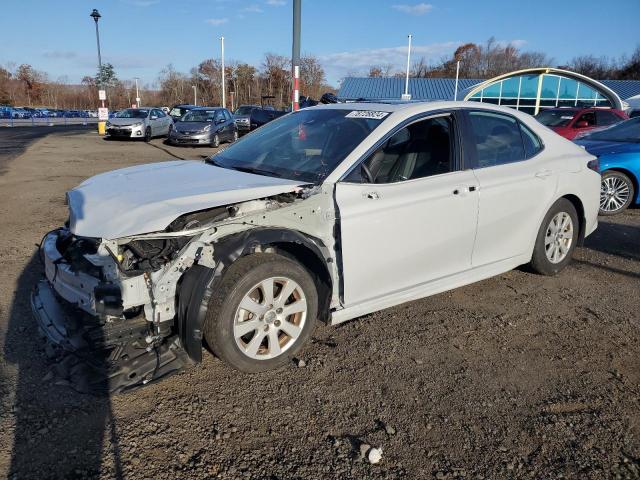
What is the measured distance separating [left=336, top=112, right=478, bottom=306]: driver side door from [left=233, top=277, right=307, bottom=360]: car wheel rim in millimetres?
380

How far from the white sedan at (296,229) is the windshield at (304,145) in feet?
0.06

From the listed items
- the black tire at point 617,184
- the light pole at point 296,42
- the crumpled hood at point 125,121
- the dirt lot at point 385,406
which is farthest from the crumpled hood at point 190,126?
the dirt lot at point 385,406

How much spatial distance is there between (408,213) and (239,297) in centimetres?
138

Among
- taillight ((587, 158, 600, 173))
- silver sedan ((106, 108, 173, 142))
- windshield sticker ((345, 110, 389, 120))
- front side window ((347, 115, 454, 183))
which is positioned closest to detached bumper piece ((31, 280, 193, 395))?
front side window ((347, 115, 454, 183))

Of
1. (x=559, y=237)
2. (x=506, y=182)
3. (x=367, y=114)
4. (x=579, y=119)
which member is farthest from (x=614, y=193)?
(x=579, y=119)

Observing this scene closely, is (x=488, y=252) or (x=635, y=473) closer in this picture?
(x=635, y=473)

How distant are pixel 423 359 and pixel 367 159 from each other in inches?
57.6

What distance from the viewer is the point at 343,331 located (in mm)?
3951

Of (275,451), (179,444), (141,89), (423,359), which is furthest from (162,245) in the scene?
(141,89)

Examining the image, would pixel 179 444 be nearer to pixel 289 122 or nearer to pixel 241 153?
pixel 241 153

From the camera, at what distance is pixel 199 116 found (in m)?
20.2

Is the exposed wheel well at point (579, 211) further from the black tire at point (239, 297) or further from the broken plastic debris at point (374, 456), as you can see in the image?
the broken plastic debris at point (374, 456)

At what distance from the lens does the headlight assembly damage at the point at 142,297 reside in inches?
112

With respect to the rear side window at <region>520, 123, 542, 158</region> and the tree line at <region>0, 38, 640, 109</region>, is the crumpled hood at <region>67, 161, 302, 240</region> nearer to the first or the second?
the rear side window at <region>520, 123, 542, 158</region>
